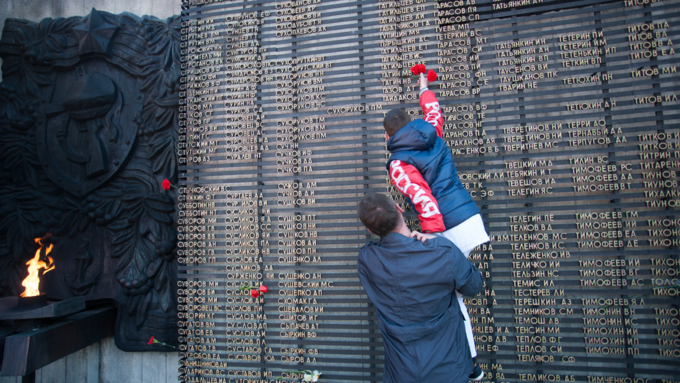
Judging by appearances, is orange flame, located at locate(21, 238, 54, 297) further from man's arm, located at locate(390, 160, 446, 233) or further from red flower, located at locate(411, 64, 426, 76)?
red flower, located at locate(411, 64, 426, 76)

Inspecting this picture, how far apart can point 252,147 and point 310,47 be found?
1413 mm

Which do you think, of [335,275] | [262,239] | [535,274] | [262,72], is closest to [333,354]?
[335,275]

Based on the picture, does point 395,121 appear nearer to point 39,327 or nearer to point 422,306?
point 422,306

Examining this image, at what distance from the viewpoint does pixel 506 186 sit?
3.63 meters

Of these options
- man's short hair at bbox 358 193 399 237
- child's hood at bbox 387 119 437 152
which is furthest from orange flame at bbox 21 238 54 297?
child's hood at bbox 387 119 437 152

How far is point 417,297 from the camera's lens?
2.29 metres

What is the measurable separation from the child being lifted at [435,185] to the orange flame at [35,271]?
4.40 metres

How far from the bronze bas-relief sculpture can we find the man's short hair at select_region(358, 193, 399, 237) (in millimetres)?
3184

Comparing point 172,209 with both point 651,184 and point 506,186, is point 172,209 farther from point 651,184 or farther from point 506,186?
point 651,184

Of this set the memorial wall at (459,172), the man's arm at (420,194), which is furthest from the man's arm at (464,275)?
the memorial wall at (459,172)

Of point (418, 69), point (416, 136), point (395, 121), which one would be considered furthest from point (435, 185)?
point (418, 69)

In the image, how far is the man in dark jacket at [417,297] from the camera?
2260 mm

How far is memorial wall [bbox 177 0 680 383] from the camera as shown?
11.2ft

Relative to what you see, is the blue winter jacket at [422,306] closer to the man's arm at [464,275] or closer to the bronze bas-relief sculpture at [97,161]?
the man's arm at [464,275]
